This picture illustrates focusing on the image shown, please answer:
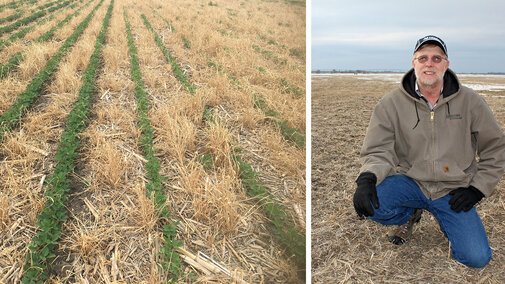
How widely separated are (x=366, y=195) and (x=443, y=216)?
1.37 feet

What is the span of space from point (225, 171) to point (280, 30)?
75 centimetres

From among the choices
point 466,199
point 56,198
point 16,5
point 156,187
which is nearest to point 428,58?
point 466,199

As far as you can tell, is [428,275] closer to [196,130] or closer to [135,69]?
[196,130]

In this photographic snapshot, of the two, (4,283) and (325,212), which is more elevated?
(4,283)

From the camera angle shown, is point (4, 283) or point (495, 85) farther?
point (495, 85)

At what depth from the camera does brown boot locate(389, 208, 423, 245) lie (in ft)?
5.82

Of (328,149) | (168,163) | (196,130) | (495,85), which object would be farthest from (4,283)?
(495,85)

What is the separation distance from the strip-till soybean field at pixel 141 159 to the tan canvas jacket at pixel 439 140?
0.48m

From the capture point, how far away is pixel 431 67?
1.44 m

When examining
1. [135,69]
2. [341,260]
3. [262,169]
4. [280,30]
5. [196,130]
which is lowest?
[341,260]

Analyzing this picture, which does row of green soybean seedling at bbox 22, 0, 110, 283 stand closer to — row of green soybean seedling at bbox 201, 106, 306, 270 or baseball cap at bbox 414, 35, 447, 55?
row of green soybean seedling at bbox 201, 106, 306, 270

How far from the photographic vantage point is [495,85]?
390 centimetres

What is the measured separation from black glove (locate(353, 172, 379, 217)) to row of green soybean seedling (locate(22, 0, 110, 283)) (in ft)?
3.36

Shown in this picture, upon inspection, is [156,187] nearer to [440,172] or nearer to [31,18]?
[31,18]
